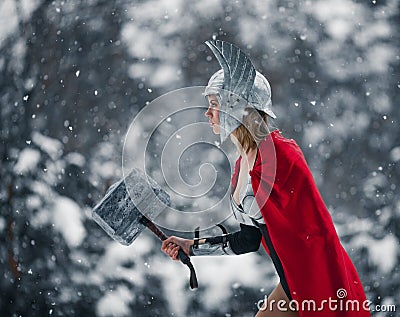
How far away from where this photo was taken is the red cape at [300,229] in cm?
123

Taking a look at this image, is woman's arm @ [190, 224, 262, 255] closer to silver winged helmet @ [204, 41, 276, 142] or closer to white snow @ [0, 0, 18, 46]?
silver winged helmet @ [204, 41, 276, 142]

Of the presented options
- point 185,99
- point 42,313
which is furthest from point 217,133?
point 42,313

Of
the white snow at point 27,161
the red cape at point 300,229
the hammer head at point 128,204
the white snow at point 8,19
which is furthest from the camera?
the white snow at point 8,19

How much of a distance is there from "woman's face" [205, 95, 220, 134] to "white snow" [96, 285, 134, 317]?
0.36 metres

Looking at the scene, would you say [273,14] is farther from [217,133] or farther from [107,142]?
[107,142]

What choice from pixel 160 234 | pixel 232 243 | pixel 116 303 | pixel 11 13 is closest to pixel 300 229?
pixel 232 243

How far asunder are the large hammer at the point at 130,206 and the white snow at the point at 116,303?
11 cm

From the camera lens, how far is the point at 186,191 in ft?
4.41

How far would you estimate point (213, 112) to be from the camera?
130 cm

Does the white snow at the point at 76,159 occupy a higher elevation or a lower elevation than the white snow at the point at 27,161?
higher

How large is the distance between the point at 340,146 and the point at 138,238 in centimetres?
42

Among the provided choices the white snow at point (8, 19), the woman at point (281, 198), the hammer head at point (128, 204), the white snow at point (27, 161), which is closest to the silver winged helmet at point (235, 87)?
the woman at point (281, 198)

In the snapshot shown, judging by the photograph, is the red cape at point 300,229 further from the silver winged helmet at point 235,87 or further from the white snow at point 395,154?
the white snow at point 395,154

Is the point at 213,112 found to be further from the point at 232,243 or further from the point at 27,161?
the point at 27,161
